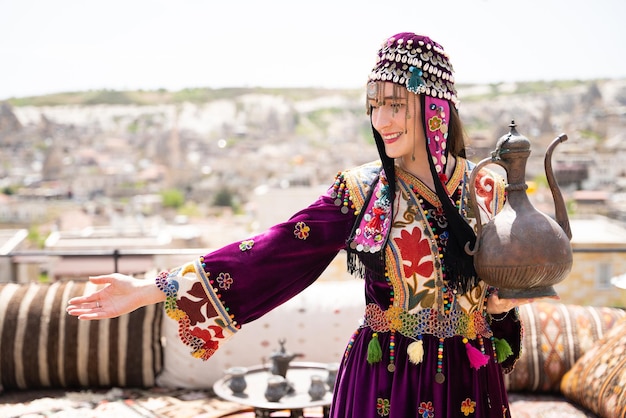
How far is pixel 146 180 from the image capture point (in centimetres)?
8519

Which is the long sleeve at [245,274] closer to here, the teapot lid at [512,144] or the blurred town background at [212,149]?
the teapot lid at [512,144]

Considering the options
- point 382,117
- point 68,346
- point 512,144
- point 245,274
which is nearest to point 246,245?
point 245,274

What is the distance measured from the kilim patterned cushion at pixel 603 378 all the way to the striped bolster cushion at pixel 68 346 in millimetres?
2116

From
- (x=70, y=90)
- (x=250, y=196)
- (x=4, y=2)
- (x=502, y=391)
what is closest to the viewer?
(x=502, y=391)

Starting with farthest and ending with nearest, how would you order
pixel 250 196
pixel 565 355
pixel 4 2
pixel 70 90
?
pixel 70 90, pixel 4 2, pixel 250 196, pixel 565 355

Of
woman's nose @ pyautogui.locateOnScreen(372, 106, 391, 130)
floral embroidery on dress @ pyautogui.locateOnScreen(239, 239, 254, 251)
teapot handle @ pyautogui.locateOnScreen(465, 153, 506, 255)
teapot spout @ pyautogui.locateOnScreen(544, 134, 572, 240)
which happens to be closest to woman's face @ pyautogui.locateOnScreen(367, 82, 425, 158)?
woman's nose @ pyautogui.locateOnScreen(372, 106, 391, 130)

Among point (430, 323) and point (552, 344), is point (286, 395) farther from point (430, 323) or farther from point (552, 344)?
point (430, 323)

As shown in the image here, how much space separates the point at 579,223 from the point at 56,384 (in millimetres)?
19223

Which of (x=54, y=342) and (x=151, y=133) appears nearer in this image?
(x=54, y=342)

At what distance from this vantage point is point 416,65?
5.78ft

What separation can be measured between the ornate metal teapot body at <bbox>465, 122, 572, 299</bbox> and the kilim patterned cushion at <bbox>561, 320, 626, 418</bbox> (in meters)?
1.58

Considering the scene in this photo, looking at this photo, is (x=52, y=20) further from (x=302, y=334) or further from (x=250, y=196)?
(x=302, y=334)

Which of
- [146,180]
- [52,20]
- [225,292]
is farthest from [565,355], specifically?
[52,20]

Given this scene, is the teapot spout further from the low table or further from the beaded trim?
the low table
